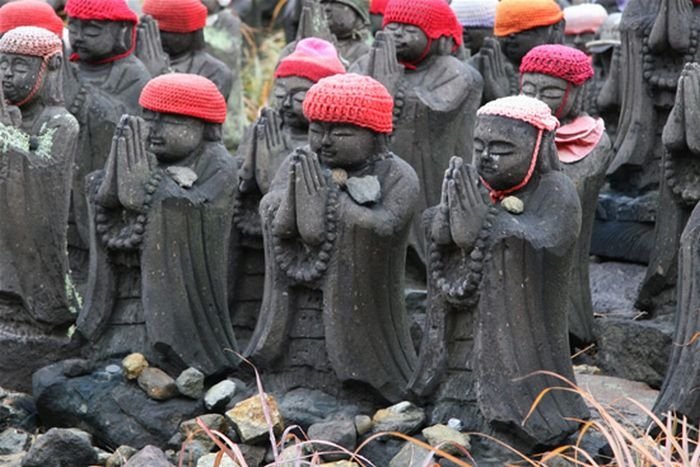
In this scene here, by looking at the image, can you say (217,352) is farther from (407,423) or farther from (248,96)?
(248,96)

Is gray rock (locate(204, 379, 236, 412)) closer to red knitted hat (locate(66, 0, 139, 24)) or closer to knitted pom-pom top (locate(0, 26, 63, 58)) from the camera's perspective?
knitted pom-pom top (locate(0, 26, 63, 58))

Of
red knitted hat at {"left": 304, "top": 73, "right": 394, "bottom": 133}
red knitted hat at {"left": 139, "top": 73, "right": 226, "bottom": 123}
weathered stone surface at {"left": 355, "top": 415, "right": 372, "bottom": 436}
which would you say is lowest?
weathered stone surface at {"left": 355, "top": 415, "right": 372, "bottom": 436}

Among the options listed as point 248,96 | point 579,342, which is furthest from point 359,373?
point 248,96

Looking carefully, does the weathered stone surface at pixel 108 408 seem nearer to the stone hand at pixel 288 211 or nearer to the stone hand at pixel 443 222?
the stone hand at pixel 288 211

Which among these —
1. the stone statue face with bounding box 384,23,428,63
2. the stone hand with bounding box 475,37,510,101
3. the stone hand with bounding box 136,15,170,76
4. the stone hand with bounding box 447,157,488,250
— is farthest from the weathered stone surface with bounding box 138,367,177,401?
the stone hand with bounding box 475,37,510,101

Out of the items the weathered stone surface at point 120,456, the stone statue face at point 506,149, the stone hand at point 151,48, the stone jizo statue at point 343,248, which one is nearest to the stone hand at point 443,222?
the stone statue face at point 506,149

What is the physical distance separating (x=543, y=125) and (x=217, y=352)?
2209 millimetres

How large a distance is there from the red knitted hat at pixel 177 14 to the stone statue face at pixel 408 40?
2183 mm

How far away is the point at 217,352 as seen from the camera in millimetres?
9578

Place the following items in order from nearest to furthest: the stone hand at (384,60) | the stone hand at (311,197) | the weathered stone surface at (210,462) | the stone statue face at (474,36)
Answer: the weathered stone surface at (210,462)
the stone hand at (311,197)
the stone hand at (384,60)
the stone statue face at (474,36)

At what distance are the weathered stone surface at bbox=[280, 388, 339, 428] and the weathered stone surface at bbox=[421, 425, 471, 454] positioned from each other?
0.68 metres

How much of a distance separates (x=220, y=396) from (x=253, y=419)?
537 mm

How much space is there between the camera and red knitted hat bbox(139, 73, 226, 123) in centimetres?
943

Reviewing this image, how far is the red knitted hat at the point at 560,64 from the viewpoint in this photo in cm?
1005
